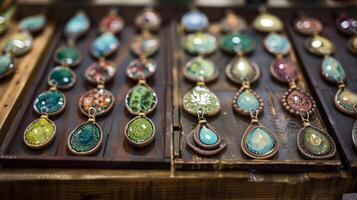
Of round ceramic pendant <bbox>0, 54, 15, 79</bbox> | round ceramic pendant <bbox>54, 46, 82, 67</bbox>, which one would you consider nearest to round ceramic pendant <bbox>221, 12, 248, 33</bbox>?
round ceramic pendant <bbox>54, 46, 82, 67</bbox>

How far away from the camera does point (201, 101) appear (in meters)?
1.29

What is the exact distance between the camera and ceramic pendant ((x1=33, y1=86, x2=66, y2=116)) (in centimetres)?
125

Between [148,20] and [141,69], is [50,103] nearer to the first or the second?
[141,69]

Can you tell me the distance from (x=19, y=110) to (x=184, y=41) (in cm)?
69

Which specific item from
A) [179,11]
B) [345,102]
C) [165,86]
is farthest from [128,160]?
[179,11]

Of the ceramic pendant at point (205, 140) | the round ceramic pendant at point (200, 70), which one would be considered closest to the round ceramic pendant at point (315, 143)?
the ceramic pendant at point (205, 140)

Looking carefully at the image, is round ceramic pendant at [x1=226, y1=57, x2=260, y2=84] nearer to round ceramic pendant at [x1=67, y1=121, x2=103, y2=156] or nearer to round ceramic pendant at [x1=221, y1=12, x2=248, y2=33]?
round ceramic pendant at [x1=221, y1=12, x2=248, y2=33]

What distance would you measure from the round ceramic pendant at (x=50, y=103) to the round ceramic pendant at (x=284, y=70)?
750 millimetres

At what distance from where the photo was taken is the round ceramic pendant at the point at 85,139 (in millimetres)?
1122

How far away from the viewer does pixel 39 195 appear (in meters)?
1.11

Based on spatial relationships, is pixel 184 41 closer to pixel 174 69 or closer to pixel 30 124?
pixel 174 69

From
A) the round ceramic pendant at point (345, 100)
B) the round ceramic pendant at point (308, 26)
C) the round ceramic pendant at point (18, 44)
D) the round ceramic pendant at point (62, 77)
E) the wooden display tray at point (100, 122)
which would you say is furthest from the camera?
the round ceramic pendant at point (308, 26)

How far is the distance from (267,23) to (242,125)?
1.97 feet

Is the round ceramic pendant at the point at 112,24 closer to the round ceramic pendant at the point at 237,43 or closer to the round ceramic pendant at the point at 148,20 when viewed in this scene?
the round ceramic pendant at the point at 148,20
